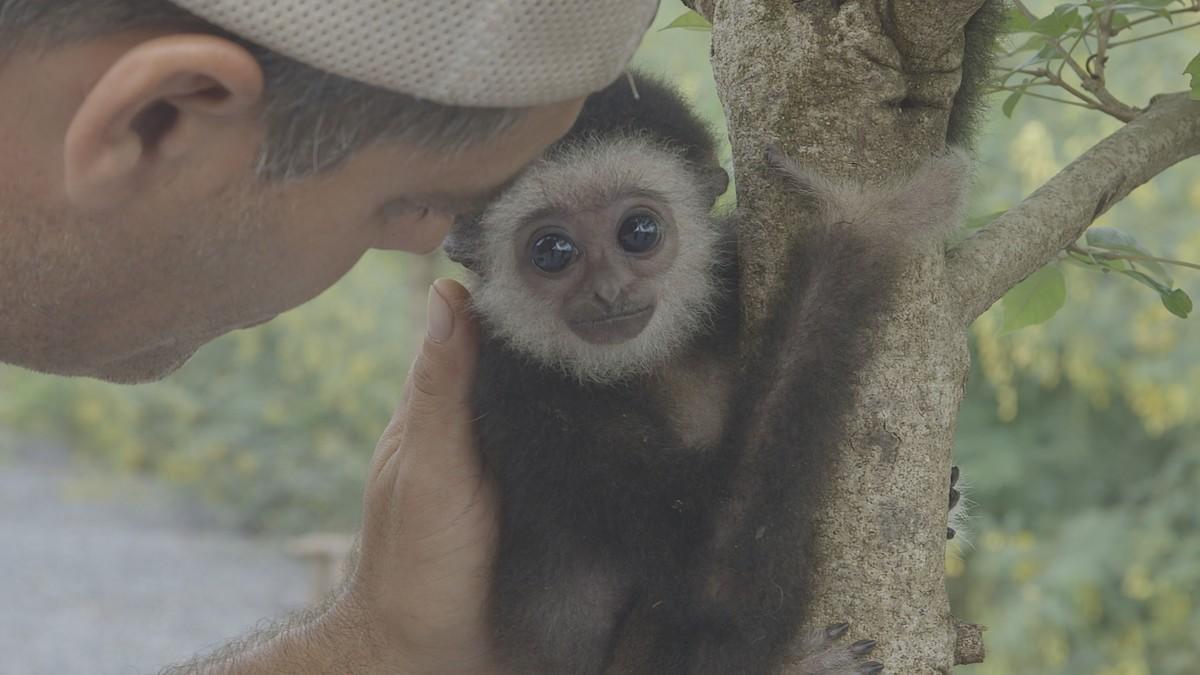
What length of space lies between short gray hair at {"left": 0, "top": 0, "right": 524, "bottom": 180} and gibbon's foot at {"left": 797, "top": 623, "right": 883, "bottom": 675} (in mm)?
1011

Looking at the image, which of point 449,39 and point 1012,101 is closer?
point 449,39

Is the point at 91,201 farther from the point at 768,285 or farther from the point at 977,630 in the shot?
the point at 977,630

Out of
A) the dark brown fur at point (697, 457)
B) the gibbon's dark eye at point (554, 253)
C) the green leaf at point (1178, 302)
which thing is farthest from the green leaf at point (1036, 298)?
the gibbon's dark eye at point (554, 253)

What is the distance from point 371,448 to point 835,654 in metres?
10.2

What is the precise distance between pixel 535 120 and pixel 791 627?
1120 mm

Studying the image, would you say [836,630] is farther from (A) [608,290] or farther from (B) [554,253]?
(B) [554,253]

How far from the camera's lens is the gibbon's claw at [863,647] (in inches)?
75.7

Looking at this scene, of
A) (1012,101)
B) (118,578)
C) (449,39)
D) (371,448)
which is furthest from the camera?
(371,448)

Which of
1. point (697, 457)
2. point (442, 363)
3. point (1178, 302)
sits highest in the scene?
point (1178, 302)

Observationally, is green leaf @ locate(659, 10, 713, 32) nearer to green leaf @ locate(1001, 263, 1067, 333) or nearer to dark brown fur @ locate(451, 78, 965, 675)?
dark brown fur @ locate(451, 78, 965, 675)

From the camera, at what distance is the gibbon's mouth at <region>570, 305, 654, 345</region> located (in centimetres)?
266

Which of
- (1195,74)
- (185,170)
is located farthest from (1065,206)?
(185,170)

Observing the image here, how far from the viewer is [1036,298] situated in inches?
97.6

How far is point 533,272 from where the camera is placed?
110 inches
